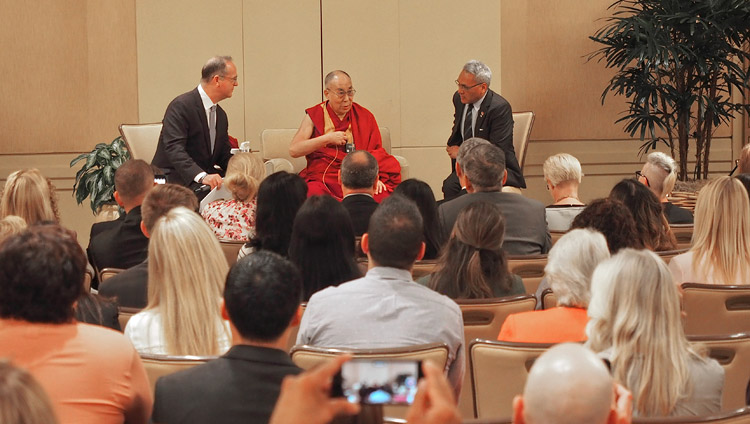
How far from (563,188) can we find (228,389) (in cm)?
339

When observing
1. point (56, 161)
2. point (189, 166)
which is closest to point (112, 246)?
point (189, 166)

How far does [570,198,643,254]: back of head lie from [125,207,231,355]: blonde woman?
144 centimetres

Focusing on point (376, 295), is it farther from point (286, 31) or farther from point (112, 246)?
point (286, 31)

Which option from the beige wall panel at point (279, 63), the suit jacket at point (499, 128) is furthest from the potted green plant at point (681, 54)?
the beige wall panel at point (279, 63)

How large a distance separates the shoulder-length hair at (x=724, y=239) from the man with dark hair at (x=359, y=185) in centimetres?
173

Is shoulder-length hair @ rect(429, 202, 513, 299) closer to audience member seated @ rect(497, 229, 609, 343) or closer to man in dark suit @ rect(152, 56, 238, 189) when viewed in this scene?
audience member seated @ rect(497, 229, 609, 343)

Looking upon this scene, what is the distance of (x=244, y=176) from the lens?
16.3 ft

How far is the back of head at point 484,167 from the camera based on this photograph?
4.48 m

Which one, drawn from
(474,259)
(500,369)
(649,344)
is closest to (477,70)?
(474,259)

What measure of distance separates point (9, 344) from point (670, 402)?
1.43 m

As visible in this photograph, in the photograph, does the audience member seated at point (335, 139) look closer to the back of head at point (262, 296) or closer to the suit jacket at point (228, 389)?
the back of head at point (262, 296)

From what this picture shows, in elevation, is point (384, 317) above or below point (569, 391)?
below

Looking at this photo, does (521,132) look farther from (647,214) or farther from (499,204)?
(647,214)

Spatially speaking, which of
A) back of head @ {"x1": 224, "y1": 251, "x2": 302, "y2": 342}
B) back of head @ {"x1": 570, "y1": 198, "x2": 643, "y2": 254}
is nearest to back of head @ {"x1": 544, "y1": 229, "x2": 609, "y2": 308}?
back of head @ {"x1": 570, "y1": 198, "x2": 643, "y2": 254}
